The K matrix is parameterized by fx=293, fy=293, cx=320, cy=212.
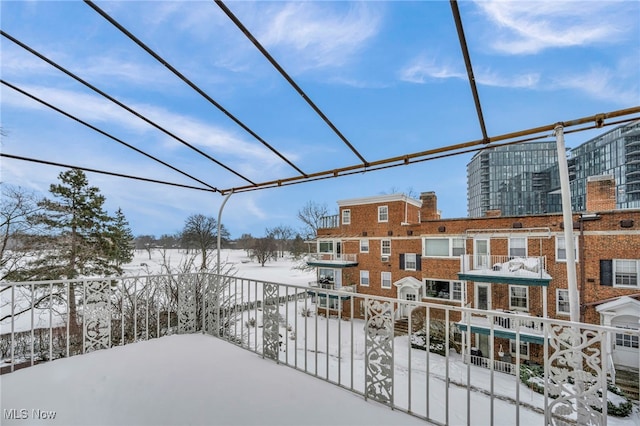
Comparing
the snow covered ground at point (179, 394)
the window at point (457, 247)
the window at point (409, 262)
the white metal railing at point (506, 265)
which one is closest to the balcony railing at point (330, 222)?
the window at point (409, 262)

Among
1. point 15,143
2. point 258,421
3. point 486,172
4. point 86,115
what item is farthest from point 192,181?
point 486,172

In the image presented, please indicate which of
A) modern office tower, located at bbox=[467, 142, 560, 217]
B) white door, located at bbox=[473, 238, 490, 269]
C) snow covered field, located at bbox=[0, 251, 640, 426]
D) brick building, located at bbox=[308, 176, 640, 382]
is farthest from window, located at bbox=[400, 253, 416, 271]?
modern office tower, located at bbox=[467, 142, 560, 217]

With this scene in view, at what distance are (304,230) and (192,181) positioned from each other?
18.0 metres

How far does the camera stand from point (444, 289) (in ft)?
38.1

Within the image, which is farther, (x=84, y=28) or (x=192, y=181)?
(x=192, y=181)

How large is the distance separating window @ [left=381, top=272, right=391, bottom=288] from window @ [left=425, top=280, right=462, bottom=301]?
1956 millimetres

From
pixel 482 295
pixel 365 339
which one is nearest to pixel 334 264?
pixel 482 295

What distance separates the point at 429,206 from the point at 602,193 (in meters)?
5.50

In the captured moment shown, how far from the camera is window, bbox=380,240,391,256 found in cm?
1359

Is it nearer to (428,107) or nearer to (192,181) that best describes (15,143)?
(192,181)

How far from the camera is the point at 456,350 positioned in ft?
32.8

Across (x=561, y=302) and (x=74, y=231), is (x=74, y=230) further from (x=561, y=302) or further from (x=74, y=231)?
(x=561, y=302)

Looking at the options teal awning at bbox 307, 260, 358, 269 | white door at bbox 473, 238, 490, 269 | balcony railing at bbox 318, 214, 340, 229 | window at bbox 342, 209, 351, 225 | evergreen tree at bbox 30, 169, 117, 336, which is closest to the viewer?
evergreen tree at bbox 30, 169, 117, 336

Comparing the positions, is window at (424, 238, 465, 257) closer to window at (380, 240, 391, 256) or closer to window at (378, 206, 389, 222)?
window at (380, 240, 391, 256)
